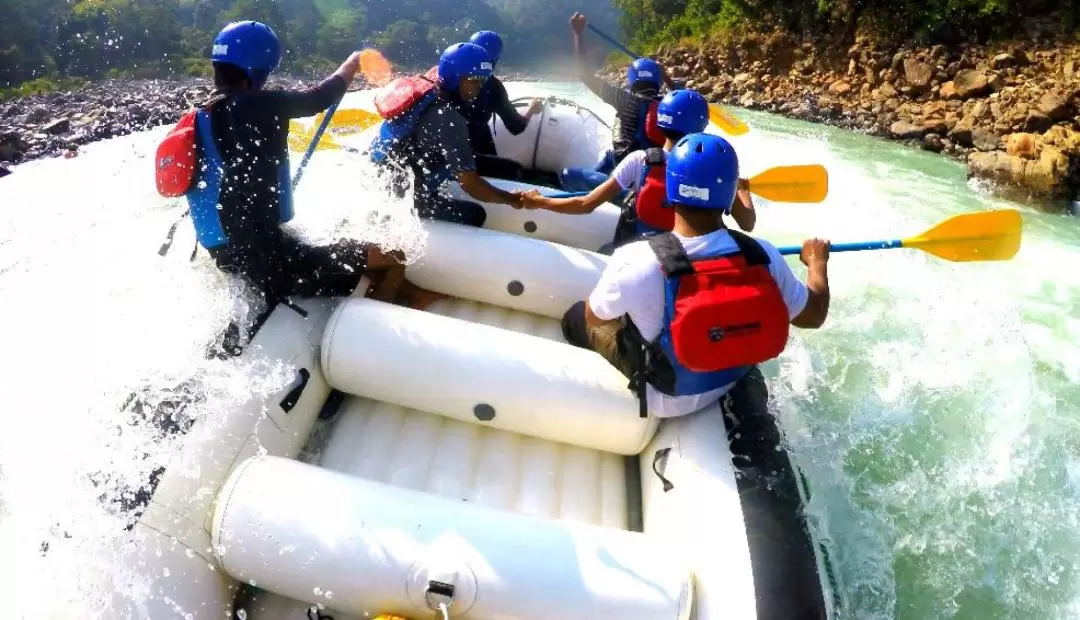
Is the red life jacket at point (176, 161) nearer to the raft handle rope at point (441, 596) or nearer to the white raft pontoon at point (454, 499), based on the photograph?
the white raft pontoon at point (454, 499)

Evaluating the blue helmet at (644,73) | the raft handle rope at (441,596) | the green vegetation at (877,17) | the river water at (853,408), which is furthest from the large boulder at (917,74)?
the raft handle rope at (441,596)

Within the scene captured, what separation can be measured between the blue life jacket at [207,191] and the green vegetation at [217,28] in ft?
91.9

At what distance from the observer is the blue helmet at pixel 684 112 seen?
297 centimetres

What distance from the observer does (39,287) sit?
3490mm

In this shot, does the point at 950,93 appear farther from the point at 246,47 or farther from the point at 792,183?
the point at 246,47

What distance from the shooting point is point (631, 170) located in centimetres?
316

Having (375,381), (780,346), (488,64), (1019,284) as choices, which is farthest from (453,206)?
(1019,284)

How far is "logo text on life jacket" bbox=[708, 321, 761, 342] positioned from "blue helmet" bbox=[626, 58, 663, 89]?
275 centimetres

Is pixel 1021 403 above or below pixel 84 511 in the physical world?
below

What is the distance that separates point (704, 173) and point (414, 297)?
5.58ft

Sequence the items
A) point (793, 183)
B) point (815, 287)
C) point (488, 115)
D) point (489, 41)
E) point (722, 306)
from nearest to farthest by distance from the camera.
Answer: point (722, 306), point (815, 287), point (793, 183), point (489, 41), point (488, 115)

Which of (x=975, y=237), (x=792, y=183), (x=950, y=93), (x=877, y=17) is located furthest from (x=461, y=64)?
(x=877, y=17)

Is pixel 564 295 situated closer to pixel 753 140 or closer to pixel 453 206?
pixel 453 206

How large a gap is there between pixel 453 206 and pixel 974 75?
1111 centimetres
